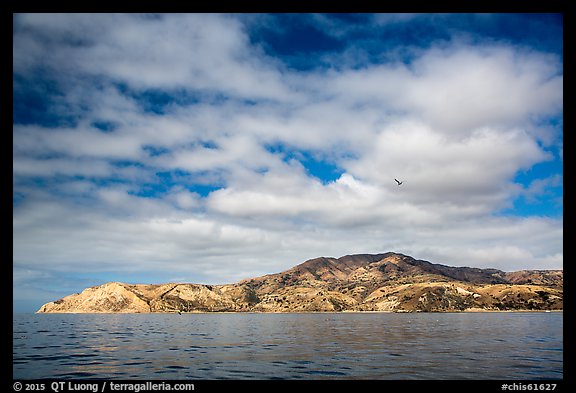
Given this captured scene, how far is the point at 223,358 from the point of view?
2397 inches

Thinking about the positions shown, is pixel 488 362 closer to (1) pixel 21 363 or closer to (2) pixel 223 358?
(2) pixel 223 358
